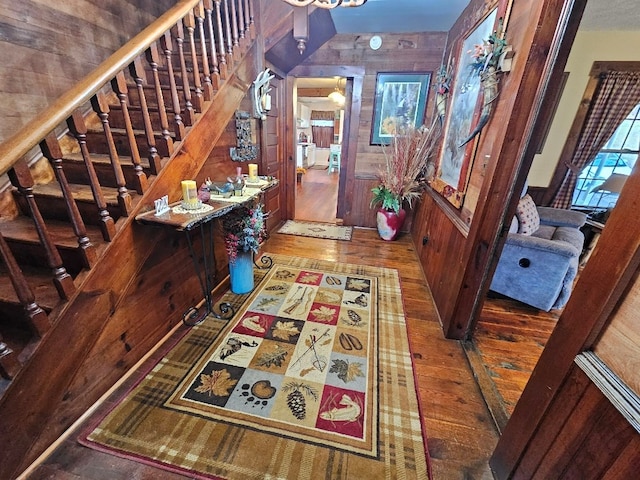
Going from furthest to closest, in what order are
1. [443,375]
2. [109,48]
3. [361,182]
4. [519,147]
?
1. [361,182]
2. [109,48]
3. [443,375]
4. [519,147]

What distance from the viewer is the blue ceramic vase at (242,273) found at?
227cm

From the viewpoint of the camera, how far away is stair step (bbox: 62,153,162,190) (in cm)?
155

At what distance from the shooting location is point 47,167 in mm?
1668

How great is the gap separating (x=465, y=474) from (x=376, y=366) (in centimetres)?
63

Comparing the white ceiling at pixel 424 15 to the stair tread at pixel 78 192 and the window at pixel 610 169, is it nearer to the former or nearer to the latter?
→ the window at pixel 610 169

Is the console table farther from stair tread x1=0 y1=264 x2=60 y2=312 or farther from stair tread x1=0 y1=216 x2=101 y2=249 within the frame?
stair tread x1=0 y1=264 x2=60 y2=312

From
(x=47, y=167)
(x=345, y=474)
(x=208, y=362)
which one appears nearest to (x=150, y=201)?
(x=47, y=167)

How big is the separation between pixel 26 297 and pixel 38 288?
0.97 feet

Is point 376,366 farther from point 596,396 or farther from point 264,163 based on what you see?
point 264,163

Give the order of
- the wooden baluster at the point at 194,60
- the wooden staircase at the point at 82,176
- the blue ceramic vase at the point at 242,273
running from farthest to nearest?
the blue ceramic vase at the point at 242,273, the wooden baluster at the point at 194,60, the wooden staircase at the point at 82,176

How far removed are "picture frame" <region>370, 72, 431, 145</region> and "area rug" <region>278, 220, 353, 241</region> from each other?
1.38 meters

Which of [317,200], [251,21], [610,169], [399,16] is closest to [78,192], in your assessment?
[251,21]

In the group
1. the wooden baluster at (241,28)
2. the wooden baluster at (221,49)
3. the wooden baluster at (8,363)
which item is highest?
the wooden baluster at (241,28)

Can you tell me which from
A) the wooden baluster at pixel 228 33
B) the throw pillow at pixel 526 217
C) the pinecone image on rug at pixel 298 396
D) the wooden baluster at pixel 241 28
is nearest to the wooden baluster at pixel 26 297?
the pinecone image on rug at pixel 298 396
